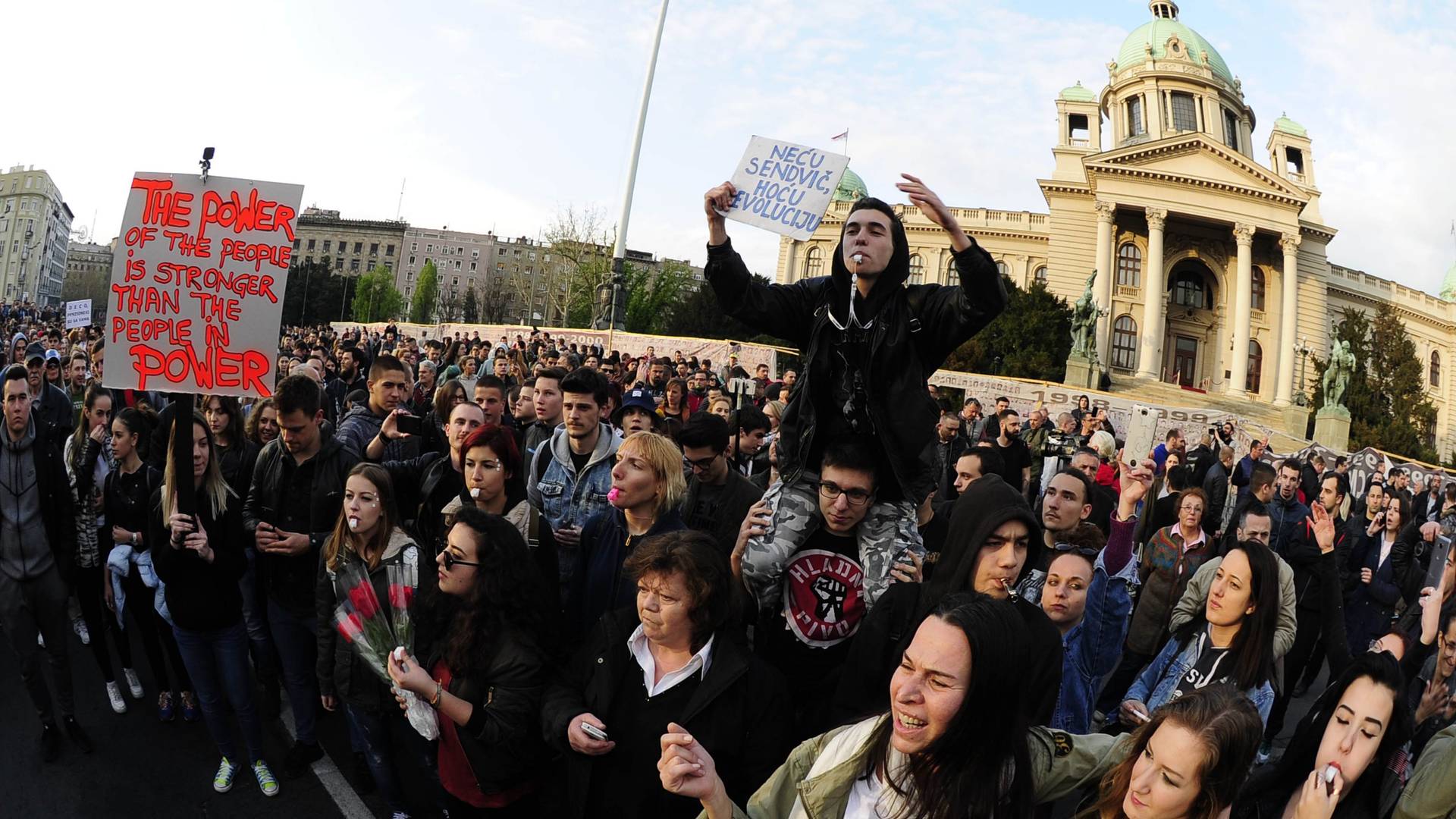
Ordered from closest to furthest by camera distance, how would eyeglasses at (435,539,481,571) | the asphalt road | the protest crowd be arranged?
the protest crowd, eyeglasses at (435,539,481,571), the asphalt road

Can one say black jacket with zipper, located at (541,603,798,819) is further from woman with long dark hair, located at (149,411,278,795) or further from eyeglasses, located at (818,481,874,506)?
woman with long dark hair, located at (149,411,278,795)

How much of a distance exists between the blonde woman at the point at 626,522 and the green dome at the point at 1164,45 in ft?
208

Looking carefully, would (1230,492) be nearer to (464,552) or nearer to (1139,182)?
(464,552)

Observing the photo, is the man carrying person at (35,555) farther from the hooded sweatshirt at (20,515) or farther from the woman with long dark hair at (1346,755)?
the woman with long dark hair at (1346,755)

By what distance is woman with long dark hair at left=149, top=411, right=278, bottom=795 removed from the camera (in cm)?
413

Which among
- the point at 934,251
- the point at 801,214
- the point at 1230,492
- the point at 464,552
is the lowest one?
the point at 464,552

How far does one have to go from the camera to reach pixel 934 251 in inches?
Result: 2216

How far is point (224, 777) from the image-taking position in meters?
4.22

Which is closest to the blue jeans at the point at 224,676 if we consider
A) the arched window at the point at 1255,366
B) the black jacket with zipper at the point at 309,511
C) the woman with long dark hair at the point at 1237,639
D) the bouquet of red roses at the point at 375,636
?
the black jacket with zipper at the point at 309,511

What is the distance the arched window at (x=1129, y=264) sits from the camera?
155ft

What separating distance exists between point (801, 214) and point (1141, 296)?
4826 centimetres

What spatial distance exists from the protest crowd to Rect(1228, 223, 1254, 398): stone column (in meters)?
43.4

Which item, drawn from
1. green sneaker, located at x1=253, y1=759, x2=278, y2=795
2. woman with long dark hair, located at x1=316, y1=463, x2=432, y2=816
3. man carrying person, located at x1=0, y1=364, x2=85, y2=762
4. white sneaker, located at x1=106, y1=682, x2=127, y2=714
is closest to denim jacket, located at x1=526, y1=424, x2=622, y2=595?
woman with long dark hair, located at x1=316, y1=463, x2=432, y2=816

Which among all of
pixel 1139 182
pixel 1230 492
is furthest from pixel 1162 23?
pixel 1230 492
